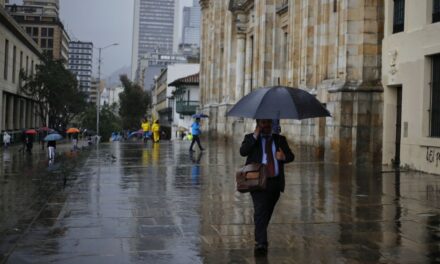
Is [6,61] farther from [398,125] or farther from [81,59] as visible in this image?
[81,59]

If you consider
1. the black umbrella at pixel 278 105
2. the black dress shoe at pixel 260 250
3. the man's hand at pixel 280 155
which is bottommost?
the black dress shoe at pixel 260 250

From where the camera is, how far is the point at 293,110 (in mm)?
6398

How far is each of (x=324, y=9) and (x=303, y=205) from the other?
41.5 feet

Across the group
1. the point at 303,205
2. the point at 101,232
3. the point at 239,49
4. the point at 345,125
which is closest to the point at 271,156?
the point at 101,232

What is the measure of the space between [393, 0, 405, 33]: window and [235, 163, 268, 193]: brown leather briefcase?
1134cm

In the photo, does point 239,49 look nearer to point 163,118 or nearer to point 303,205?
point 303,205

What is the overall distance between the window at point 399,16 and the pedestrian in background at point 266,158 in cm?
1104

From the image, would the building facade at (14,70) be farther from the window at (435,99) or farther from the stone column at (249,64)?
the window at (435,99)

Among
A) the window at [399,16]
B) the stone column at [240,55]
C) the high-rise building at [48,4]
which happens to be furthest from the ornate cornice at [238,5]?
the high-rise building at [48,4]

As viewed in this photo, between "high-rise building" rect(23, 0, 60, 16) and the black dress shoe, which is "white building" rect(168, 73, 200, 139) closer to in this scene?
the black dress shoe

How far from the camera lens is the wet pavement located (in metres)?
6.25

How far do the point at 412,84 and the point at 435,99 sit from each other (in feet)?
3.11

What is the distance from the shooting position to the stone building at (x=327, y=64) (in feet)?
56.1

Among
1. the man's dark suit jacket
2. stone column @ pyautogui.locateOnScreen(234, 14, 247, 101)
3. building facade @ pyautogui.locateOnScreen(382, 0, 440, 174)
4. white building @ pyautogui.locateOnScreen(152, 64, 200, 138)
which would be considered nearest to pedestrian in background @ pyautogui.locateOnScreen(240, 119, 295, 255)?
the man's dark suit jacket
